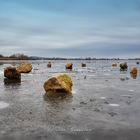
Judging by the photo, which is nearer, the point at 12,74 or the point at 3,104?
the point at 3,104

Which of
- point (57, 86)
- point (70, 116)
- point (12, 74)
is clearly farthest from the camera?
point (12, 74)

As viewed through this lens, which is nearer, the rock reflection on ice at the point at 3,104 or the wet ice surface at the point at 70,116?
the wet ice surface at the point at 70,116

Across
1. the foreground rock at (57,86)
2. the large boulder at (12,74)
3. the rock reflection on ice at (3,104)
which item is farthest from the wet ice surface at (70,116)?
the large boulder at (12,74)

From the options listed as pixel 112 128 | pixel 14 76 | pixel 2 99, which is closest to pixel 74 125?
pixel 112 128

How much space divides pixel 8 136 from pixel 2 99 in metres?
6.67

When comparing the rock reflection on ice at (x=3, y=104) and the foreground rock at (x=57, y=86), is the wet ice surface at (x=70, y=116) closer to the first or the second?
the rock reflection on ice at (x=3, y=104)

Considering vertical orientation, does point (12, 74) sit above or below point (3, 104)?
above

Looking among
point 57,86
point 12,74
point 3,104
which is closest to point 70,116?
point 3,104

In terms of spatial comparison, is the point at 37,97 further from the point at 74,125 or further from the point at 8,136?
the point at 8,136

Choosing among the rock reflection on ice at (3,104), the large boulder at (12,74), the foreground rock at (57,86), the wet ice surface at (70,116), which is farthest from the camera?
the large boulder at (12,74)

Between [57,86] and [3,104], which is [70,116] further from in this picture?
[57,86]

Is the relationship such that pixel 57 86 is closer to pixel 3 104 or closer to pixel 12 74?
pixel 3 104

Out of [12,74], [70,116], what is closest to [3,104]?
[70,116]

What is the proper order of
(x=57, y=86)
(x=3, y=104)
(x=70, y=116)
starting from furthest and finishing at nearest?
(x=57, y=86)
(x=3, y=104)
(x=70, y=116)
